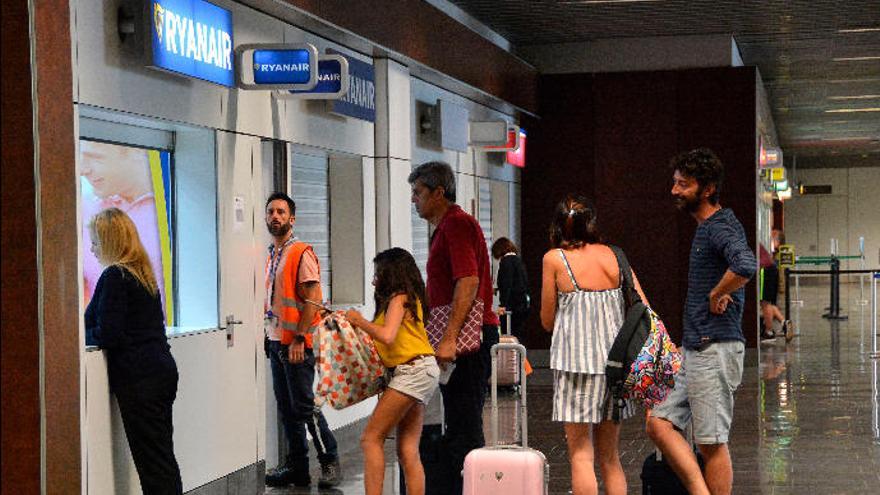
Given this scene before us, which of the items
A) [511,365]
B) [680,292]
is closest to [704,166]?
[511,365]

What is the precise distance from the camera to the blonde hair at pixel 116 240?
238 inches

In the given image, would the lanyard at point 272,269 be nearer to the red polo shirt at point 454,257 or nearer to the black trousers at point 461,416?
the red polo shirt at point 454,257

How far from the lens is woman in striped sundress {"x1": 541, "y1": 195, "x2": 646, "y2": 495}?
5.79 m

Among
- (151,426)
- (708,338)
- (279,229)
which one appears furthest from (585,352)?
(279,229)

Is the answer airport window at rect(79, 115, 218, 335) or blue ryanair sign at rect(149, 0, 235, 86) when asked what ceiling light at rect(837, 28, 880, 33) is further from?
airport window at rect(79, 115, 218, 335)

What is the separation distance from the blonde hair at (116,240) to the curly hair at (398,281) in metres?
0.99

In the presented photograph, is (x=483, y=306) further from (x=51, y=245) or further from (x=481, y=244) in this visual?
(x=51, y=245)

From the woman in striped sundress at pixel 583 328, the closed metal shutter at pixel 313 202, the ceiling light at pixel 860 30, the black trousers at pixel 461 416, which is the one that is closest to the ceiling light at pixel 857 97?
the ceiling light at pixel 860 30

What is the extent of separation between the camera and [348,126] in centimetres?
1007

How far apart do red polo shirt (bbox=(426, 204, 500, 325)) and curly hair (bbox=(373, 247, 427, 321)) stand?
165 mm

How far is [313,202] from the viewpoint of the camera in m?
10.1

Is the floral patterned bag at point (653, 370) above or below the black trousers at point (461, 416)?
above

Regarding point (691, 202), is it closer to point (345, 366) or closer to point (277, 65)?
point (345, 366)

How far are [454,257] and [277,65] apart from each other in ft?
6.70
